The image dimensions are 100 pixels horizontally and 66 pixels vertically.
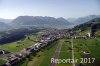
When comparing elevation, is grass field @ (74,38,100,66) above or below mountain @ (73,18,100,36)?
below

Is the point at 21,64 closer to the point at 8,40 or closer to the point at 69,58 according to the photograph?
the point at 69,58

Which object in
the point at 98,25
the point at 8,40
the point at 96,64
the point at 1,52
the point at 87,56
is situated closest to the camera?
the point at 96,64

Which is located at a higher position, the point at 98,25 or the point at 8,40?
the point at 98,25

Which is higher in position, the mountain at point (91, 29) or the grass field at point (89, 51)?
the mountain at point (91, 29)

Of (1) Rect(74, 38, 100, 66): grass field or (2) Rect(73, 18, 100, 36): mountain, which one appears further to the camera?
(2) Rect(73, 18, 100, 36): mountain

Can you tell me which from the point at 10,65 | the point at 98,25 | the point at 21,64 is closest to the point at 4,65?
the point at 10,65

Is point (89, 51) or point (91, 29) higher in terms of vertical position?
point (91, 29)

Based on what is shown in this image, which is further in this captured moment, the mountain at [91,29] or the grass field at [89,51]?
the mountain at [91,29]

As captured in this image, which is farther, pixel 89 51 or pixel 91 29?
pixel 91 29

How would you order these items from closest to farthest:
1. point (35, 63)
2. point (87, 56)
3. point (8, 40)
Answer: point (35, 63) → point (87, 56) → point (8, 40)

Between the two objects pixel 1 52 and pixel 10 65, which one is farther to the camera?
pixel 1 52

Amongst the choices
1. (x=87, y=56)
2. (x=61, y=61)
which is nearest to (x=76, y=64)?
(x=61, y=61)
